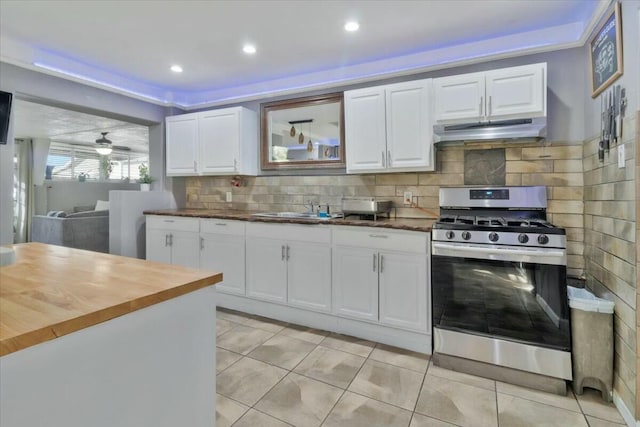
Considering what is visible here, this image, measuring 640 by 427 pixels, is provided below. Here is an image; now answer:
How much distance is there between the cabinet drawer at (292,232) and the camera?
111 inches

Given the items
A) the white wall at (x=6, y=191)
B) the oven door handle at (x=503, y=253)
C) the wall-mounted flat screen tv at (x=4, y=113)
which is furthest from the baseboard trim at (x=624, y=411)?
the wall-mounted flat screen tv at (x=4, y=113)

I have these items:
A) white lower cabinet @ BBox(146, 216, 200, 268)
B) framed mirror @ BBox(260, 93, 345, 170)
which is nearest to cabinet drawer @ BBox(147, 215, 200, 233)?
white lower cabinet @ BBox(146, 216, 200, 268)

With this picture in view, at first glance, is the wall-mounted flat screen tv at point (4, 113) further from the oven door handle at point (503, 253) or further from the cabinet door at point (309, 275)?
the oven door handle at point (503, 253)

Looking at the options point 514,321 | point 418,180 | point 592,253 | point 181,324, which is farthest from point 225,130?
point 592,253

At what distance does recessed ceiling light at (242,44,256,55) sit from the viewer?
2.91m

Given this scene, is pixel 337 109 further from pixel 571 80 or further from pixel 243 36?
pixel 571 80

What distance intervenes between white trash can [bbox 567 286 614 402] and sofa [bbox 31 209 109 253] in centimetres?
592

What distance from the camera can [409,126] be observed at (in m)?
2.83

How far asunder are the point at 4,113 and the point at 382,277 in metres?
3.49

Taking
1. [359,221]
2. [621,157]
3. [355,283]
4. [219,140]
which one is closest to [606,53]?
[621,157]

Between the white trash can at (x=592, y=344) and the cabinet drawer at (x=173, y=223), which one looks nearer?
the white trash can at (x=592, y=344)

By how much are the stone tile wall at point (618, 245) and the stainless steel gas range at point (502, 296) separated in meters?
0.24

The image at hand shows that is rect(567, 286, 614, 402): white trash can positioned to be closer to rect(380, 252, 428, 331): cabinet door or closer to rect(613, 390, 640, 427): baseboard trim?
rect(613, 390, 640, 427): baseboard trim

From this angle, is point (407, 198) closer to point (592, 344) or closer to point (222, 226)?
point (592, 344)
